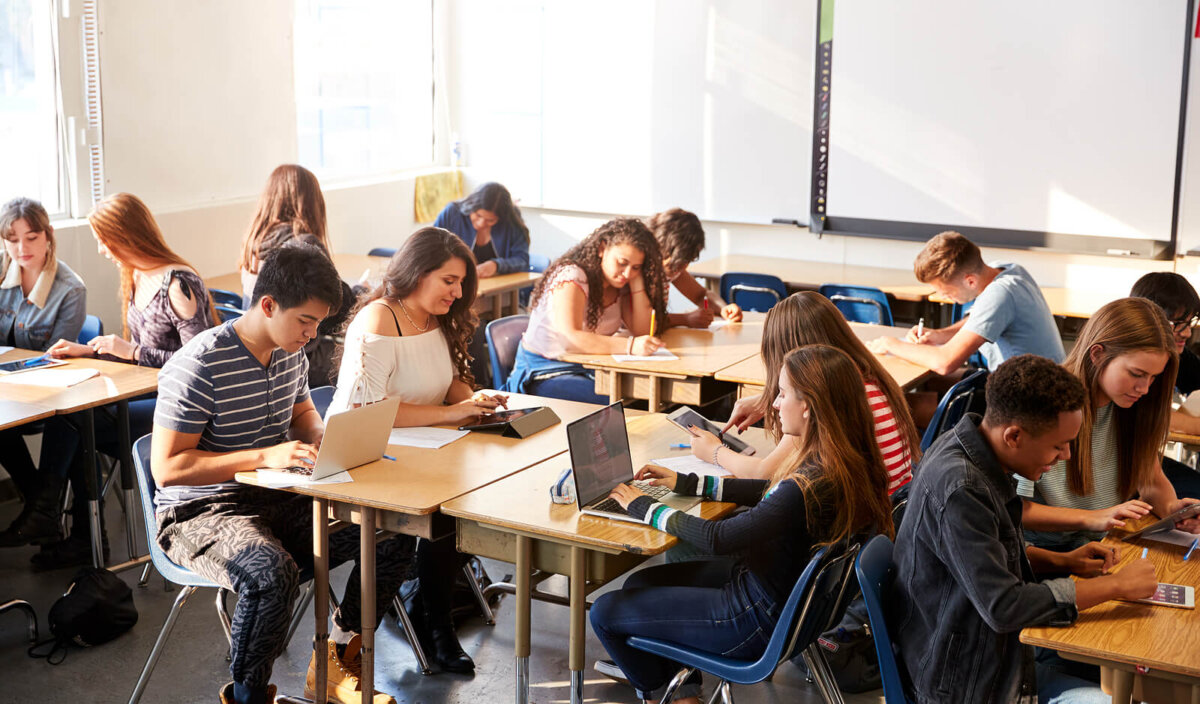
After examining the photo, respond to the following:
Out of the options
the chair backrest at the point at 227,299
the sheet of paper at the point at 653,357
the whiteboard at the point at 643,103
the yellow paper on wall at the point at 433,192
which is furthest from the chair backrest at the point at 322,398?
the whiteboard at the point at 643,103

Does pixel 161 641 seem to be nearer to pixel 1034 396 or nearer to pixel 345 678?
pixel 345 678

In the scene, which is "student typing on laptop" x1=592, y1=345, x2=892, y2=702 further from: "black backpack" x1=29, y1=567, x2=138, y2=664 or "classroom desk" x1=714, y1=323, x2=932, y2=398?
"black backpack" x1=29, y1=567, x2=138, y2=664

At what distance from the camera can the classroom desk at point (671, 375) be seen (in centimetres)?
421

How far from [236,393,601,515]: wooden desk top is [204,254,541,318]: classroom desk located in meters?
2.59

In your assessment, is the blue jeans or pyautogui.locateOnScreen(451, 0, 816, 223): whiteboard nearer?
the blue jeans

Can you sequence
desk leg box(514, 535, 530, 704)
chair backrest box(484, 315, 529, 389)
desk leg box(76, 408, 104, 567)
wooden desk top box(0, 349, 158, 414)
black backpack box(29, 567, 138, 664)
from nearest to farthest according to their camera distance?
desk leg box(514, 535, 530, 704)
black backpack box(29, 567, 138, 664)
wooden desk top box(0, 349, 158, 414)
desk leg box(76, 408, 104, 567)
chair backrest box(484, 315, 529, 389)

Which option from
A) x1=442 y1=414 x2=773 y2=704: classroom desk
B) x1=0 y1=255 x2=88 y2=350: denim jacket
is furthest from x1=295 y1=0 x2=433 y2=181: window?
x1=442 y1=414 x2=773 y2=704: classroom desk

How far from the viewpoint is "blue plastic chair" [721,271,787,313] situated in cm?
603

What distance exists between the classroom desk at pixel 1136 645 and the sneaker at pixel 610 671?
1.50 metres

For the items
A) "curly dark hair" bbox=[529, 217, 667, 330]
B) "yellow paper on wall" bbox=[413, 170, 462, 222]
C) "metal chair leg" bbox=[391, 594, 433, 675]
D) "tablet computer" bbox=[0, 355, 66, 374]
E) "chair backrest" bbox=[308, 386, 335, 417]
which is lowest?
"metal chair leg" bbox=[391, 594, 433, 675]

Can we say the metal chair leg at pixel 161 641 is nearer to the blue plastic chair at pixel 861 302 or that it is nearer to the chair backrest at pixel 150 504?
the chair backrest at pixel 150 504

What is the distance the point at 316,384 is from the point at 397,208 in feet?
9.88

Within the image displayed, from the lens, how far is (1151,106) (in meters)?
6.18

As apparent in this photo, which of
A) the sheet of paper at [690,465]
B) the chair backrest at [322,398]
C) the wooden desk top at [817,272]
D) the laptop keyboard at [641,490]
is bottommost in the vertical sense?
the laptop keyboard at [641,490]
